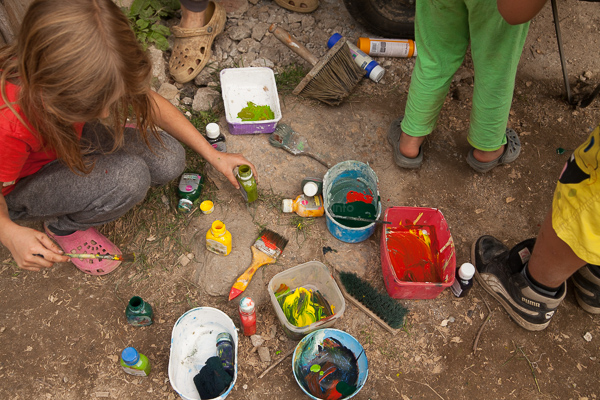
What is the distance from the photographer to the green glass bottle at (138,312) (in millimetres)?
1854

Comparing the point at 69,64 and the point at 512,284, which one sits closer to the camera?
the point at 69,64

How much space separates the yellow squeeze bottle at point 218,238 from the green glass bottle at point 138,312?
15.5 inches

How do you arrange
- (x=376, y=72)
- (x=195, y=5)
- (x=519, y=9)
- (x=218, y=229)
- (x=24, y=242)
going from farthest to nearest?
(x=376, y=72) < (x=195, y=5) < (x=218, y=229) < (x=24, y=242) < (x=519, y=9)

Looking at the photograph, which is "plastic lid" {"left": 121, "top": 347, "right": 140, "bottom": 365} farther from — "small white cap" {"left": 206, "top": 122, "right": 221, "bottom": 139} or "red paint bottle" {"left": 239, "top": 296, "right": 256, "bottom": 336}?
"small white cap" {"left": 206, "top": 122, "right": 221, "bottom": 139}

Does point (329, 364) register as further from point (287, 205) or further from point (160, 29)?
point (160, 29)

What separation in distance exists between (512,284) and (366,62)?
159 cm

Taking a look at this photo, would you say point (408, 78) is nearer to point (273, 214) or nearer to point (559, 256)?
point (273, 214)

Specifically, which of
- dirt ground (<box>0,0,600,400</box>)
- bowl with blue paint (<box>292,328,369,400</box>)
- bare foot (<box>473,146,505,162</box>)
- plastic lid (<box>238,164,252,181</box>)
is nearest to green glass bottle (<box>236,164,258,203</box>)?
plastic lid (<box>238,164,252,181</box>)

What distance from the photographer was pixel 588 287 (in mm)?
2055

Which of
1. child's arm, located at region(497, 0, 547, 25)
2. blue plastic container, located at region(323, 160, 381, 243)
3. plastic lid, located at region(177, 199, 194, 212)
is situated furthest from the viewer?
plastic lid, located at region(177, 199, 194, 212)

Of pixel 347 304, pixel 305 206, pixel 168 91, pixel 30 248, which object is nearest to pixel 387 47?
pixel 305 206

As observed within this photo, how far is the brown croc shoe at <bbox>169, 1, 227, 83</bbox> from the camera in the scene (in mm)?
2701

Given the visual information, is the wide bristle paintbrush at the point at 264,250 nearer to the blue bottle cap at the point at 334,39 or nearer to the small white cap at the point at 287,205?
the small white cap at the point at 287,205

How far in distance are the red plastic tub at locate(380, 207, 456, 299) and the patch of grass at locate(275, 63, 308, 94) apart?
115 cm
